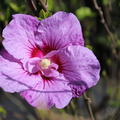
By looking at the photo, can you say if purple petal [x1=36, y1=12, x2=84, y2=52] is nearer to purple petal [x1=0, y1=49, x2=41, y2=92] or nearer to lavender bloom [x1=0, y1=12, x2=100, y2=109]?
lavender bloom [x1=0, y1=12, x2=100, y2=109]

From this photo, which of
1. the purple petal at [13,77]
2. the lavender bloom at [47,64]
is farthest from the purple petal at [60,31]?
the purple petal at [13,77]

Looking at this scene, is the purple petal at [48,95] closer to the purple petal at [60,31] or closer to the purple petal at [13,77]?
the purple petal at [13,77]

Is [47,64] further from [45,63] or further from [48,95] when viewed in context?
[48,95]

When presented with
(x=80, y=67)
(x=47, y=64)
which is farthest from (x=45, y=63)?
(x=80, y=67)

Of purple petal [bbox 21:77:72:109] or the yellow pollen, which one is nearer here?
purple petal [bbox 21:77:72:109]

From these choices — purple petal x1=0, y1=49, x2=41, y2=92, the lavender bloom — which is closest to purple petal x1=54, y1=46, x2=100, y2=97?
the lavender bloom

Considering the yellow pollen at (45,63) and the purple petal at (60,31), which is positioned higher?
the purple petal at (60,31)
